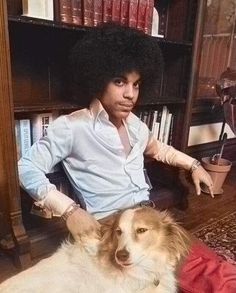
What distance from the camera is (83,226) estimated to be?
0.97 m

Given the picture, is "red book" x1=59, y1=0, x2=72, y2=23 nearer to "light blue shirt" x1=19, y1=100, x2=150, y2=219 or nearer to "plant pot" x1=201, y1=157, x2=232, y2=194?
"light blue shirt" x1=19, y1=100, x2=150, y2=219

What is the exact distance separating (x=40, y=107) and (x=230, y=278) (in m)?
0.97

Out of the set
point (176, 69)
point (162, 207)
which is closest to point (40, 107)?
A: point (176, 69)

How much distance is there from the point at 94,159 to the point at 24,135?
391 millimetres

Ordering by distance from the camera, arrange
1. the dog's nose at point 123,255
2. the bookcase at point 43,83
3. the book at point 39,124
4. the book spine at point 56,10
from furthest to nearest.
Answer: the book at point 39,124, the book spine at point 56,10, the bookcase at point 43,83, the dog's nose at point 123,255

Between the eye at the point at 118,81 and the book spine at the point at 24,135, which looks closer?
the eye at the point at 118,81

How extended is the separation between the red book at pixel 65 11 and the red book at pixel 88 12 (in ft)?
0.24

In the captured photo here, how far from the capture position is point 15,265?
1.40m

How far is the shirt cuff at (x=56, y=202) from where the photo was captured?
1.01m

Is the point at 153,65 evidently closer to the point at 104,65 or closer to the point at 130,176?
the point at 104,65

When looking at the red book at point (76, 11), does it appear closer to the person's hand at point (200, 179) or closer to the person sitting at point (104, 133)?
the person sitting at point (104, 133)

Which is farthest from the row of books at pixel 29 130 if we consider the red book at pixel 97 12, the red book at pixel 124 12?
the red book at pixel 124 12

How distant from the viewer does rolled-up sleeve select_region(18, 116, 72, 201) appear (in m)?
1.11

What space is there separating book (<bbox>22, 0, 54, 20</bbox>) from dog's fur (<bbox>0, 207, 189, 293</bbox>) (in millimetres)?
892
